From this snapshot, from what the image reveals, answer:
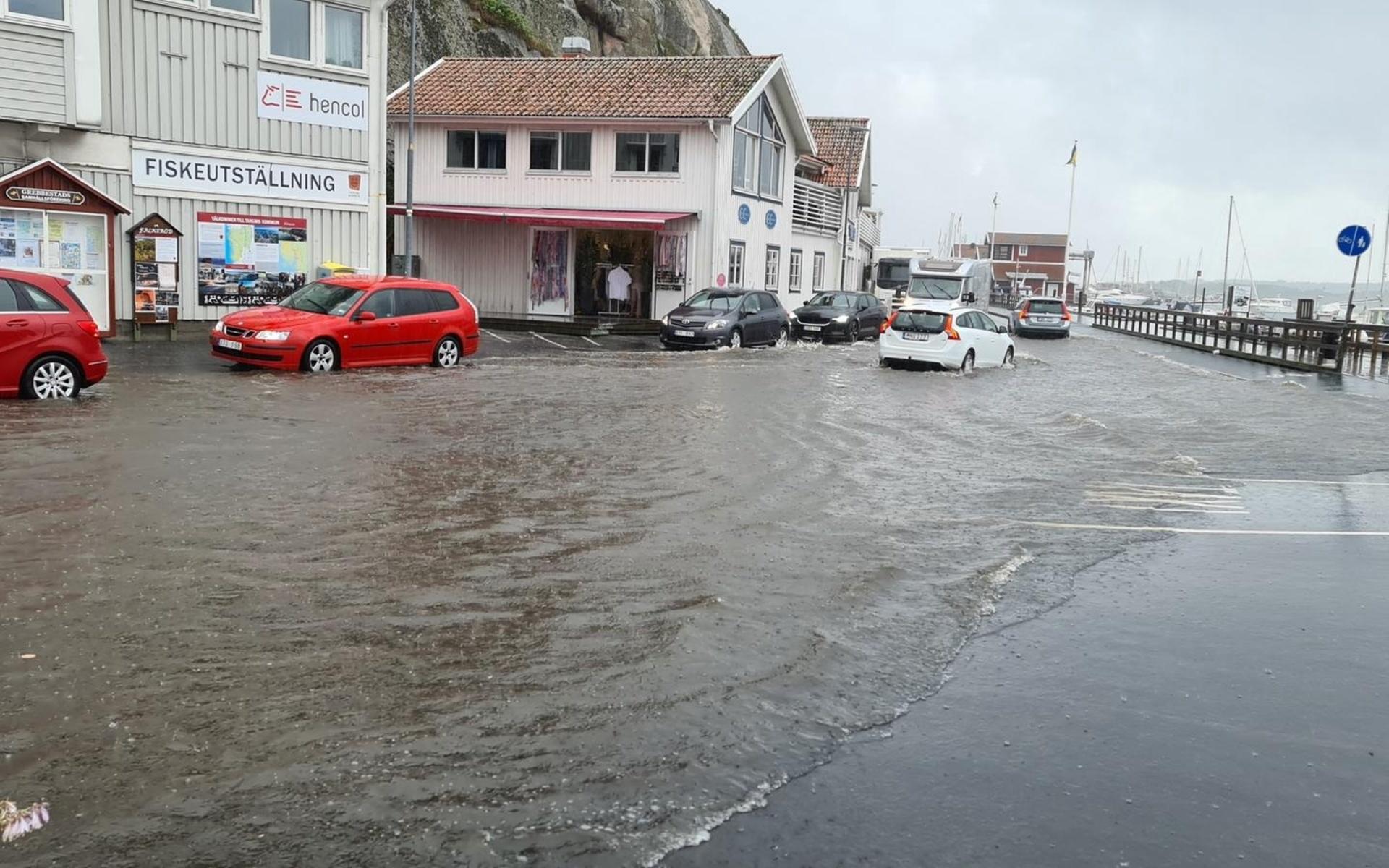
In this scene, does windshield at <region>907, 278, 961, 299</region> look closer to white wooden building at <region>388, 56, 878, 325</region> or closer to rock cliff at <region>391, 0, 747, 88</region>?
white wooden building at <region>388, 56, 878, 325</region>

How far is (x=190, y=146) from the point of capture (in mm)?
22891

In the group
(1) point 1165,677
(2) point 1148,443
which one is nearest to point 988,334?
(2) point 1148,443

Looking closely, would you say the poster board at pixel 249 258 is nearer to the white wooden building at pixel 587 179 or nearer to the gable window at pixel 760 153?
the white wooden building at pixel 587 179

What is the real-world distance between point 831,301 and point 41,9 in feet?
72.7

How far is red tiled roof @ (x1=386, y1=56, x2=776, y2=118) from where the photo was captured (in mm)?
35406

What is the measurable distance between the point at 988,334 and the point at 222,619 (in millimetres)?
22567

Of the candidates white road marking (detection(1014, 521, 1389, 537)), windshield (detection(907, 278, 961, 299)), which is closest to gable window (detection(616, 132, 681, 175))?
windshield (detection(907, 278, 961, 299))

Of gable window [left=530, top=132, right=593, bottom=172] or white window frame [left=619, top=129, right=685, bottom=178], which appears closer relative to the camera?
white window frame [left=619, top=129, right=685, bottom=178]

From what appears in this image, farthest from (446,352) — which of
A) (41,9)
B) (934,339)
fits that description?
(934,339)

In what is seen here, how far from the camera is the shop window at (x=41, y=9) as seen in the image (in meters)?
20.1

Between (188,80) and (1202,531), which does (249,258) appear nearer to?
(188,80)

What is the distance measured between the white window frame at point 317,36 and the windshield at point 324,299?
6.04m

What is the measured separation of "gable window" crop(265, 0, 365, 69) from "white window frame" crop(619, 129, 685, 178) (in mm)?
11468

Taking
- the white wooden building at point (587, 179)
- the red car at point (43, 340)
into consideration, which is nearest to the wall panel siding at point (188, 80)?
the red car at point (43, 340)
